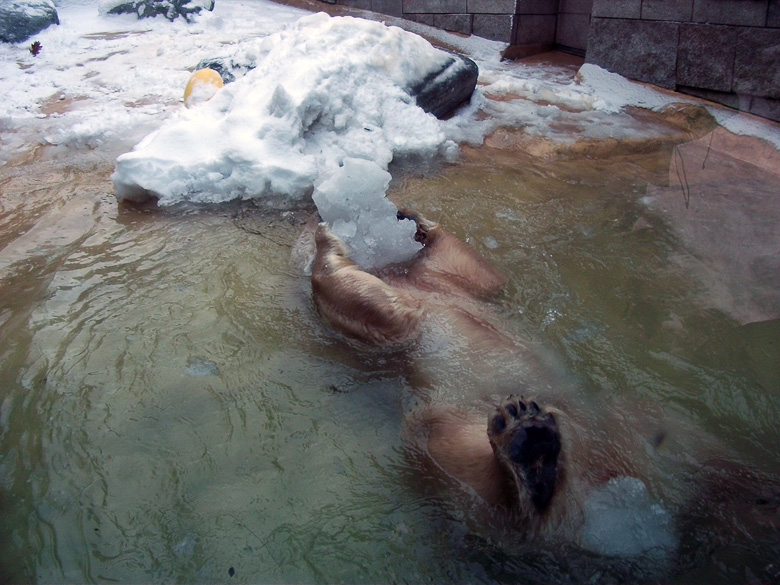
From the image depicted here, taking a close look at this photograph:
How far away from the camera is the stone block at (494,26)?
8.88m

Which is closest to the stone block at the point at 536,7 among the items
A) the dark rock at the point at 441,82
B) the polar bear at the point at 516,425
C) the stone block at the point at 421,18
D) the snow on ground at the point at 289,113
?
the snow on ground at the point at 289,113

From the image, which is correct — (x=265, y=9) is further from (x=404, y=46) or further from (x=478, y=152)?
(x=478, y=152)

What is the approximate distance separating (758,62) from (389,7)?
7288mm

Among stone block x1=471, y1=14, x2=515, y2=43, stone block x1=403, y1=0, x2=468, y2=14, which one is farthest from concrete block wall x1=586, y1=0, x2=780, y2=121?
stone block x1=403, y1=0, x2=468, y2=14

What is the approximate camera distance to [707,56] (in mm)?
6191

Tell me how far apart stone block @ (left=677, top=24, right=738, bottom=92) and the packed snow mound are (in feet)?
9.46

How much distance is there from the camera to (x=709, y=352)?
2801mm

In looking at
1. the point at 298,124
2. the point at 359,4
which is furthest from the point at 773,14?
the point at 359,4

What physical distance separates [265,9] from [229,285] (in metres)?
10.7

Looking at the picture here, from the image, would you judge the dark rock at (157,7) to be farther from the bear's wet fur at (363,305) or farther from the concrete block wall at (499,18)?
the bear's wet fur at (363,305)

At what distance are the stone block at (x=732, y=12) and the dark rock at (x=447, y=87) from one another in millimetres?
2548

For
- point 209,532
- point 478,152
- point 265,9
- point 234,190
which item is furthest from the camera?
point 265,9

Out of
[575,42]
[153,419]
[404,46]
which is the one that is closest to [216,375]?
[153,419]

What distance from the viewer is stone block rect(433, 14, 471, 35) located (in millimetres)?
9562
